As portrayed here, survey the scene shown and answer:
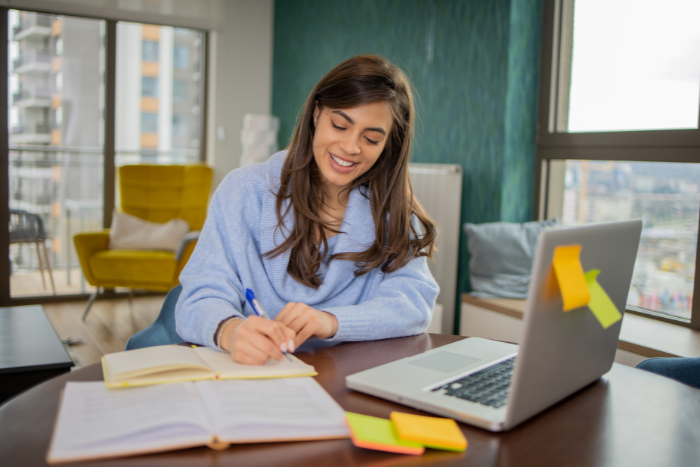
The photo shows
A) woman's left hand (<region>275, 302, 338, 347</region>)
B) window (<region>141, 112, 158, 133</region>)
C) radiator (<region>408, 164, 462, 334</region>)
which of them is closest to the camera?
woman's left hand (<region>275, 302, 338, 347</region>)

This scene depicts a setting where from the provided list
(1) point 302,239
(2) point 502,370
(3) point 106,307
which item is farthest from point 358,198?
(3) point 106,307

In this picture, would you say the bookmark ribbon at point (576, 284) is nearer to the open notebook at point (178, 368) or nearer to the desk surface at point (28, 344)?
the open notebook at point (178, 368)

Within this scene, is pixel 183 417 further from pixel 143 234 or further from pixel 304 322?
pixel 143 234

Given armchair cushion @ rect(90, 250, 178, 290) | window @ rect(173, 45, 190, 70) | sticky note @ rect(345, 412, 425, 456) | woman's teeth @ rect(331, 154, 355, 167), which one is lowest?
armchair cushion @ rect(90, 250, 178, 290)

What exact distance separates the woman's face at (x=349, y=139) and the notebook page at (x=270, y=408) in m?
0.59

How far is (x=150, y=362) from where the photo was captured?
0.86 m

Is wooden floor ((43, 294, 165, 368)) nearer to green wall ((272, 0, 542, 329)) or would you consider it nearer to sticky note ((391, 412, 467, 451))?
green wall ((272, 0, 542, 329))

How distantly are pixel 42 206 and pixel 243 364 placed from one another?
4.13m

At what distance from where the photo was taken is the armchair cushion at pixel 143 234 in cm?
408

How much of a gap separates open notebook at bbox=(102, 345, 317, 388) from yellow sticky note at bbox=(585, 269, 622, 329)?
43 cm

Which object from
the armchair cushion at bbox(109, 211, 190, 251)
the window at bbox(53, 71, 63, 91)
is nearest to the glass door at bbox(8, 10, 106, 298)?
the window at bbox(53, 71, 63, 91)

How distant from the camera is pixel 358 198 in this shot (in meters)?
1.45

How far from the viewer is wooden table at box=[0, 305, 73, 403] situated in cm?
178

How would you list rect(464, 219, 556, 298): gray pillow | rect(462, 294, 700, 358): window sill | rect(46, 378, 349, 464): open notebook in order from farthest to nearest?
rect(464, 219, 556, 298): gray pillow
rect(462, 294, 700, 358): window sill
rect(46, 378, 349, 464): open notebook
